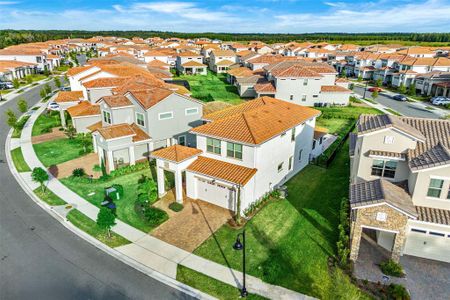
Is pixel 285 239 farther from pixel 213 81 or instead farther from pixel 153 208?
pixel 213 81

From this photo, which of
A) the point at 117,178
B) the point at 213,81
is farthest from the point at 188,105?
the point at 213,81

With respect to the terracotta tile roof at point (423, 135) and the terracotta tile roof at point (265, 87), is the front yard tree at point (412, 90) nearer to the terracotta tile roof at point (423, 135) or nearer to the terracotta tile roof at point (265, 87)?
the terracotta tile roof at point (265, 87)

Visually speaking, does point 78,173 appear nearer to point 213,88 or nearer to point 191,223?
point 191,223

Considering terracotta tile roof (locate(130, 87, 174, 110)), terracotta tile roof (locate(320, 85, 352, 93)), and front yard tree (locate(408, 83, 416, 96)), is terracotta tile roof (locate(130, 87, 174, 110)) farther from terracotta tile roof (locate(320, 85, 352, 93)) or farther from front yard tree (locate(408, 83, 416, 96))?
front yard tree (locate(408, 83, 416, 96))

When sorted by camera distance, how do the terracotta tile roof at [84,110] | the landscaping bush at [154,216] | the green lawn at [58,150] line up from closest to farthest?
1. the landscaping bush at [154,216]
2. the green lawn at [58,150]
3. the terracotta tile roof at [84,110]

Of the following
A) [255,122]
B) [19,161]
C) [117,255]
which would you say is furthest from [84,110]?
[117,255]

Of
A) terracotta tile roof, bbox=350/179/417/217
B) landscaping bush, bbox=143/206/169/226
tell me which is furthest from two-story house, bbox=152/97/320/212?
terracotta tile roof, bbox=350/179/417/217

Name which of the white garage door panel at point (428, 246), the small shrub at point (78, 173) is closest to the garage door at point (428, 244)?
the white garage door panel at point (428, 246)
